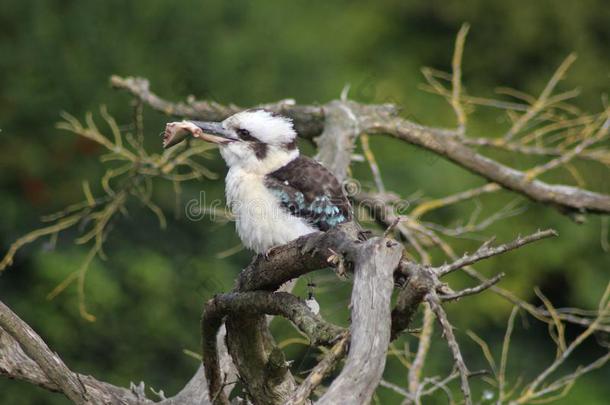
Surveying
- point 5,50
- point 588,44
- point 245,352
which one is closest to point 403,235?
point 245,352

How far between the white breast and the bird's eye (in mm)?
182

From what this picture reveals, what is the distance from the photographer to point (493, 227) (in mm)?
7461

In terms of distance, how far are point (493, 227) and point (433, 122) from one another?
90cm

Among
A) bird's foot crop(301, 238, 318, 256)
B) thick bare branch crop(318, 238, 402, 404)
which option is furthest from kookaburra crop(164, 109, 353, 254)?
thick bare branch crop(318, 238, 402, 404)

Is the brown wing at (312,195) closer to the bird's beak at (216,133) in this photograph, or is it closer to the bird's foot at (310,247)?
the bird's beak at (216,133)

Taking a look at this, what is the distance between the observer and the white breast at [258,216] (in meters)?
3.20

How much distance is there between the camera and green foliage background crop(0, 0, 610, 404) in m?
6.84

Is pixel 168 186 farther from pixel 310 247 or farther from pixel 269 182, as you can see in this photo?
pixel 310 247

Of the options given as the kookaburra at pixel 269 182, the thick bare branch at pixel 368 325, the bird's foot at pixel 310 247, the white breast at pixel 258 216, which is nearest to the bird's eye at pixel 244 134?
the kookaburra at pixel 269 182

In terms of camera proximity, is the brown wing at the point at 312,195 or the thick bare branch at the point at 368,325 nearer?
the thick bare branch at the point at 368,325

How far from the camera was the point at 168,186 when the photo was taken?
7047 millimetres

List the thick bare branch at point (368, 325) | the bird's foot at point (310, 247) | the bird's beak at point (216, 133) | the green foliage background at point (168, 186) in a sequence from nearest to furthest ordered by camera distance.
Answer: the thick bare branch at point (368, 325) → the bird's foot at point (310, 247) → the bird's beak at point (216, 133) → the green foliage background at point (168, 186)

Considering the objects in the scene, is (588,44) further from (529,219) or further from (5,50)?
(5,50)

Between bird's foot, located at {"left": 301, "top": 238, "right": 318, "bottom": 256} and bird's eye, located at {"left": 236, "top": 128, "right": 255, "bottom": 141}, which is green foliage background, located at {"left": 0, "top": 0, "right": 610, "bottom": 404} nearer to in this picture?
bird's eye, located at {"left": 236, "top": 128, "right": 255, "bottom": 141}
